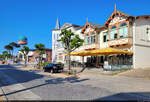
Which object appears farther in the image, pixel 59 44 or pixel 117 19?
pixel 59 44

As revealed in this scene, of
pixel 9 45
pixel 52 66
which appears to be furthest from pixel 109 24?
pixel 9 45

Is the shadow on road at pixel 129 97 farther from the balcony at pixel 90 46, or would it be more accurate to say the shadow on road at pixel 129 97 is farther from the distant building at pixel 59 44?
the distant building at pixel 59 44

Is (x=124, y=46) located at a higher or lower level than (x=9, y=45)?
lower

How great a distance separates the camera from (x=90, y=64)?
26203mm

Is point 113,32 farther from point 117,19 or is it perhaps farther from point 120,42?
point 120,42

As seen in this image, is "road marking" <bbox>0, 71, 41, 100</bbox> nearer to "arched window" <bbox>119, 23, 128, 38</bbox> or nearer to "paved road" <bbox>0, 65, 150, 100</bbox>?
"paved road" <bbox>0, 65, 150, 100</bbox>

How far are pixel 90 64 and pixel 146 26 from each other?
37.5ft

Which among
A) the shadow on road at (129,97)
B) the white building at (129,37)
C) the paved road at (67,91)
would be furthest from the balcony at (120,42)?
the shadow on road at (129,97)

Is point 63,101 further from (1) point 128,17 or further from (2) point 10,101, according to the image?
(1) point 128,17

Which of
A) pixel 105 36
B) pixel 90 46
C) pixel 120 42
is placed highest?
pixel 105 36

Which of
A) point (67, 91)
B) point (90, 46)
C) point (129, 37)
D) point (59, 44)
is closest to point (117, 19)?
point (129, 37)

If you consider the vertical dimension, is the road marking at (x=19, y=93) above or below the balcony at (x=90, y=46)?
below

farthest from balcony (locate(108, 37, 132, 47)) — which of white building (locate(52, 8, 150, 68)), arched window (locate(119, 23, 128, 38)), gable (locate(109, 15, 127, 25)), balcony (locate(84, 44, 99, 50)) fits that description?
balcony (locate(84, 44, 99, 50))

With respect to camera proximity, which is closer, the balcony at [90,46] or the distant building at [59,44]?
the balcony at [90,46]
